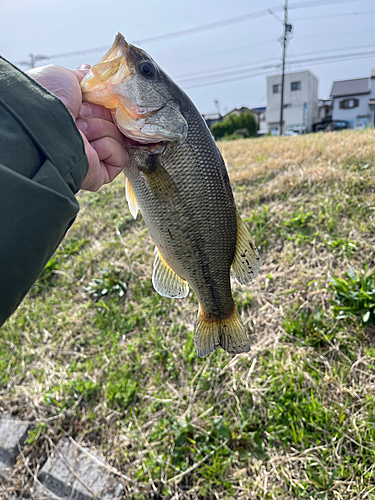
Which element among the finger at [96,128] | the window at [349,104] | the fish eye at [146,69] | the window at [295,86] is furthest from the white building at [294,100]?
the finger at [96,128]

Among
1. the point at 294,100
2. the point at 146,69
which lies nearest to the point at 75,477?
the point at 146,69

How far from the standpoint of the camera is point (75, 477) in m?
2.84

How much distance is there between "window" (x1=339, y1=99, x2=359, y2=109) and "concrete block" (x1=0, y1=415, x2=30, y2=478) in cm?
4853

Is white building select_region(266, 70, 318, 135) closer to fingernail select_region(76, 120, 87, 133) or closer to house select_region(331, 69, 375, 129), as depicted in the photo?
house select_region(331, 69, 375, 129)

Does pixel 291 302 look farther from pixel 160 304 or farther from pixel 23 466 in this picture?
pixel 23 466

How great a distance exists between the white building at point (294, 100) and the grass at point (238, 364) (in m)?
44.6

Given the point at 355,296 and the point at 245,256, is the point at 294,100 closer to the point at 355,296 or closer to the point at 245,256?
the point at 355,296

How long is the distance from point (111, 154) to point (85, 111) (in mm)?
233

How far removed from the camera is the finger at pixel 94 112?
1558 mm

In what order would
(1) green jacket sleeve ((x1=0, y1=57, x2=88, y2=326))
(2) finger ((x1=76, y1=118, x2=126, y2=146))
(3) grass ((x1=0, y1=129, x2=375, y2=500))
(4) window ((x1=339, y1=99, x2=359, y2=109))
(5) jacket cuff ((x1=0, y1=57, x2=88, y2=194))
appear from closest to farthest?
(1) green jacket sleeve ((x1=0, y1=57, x2=88, y2=326))
(5) jacket cuff ((x1=0, y1=57, x2=88, y2=194))
(2) finger ((x1=76, y1=118, x2=126, y2=146))
(3) grass ((x1=0, y1=129, x2=375, y2=500))
(4) window ((x1=339, y1=99, x2=359, y2=109))

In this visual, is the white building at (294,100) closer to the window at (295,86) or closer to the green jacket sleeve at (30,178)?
the window at (295,86)

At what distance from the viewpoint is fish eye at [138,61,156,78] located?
5.16 feet

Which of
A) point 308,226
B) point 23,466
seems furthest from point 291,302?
point 23,466

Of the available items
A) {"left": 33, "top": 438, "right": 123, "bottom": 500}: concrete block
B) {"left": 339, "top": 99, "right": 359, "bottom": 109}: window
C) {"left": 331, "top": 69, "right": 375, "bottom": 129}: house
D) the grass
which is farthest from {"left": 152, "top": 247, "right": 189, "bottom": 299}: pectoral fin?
{"left": 339, "top": 99, "right": 359, "bottom": 109}: window
